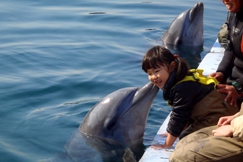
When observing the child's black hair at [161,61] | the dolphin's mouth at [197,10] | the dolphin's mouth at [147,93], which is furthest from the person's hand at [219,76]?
the dolphin's mouth at [197,10]

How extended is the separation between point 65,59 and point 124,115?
4426 millimetres

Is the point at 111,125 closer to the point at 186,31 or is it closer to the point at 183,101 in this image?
the point at 183,101

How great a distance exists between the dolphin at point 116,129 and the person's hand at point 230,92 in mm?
846

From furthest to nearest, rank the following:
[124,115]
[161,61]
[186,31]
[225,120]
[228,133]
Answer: [186,31] → [124,115] → [161,61] → [225,120] → [228,133]

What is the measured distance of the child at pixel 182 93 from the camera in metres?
5.61

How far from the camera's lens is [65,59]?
1069cm

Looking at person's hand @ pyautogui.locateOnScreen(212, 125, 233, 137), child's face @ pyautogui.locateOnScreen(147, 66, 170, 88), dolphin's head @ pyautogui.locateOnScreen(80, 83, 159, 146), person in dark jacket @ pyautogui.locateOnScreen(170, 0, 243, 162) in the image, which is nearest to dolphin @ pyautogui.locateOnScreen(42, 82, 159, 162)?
dolphin's head @ pyautogui.locateOnScreen(80, 83, 159, 146)

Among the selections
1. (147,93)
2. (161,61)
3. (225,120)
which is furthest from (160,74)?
(225,120)

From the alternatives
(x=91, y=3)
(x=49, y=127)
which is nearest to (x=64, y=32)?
(x=91, y=3)

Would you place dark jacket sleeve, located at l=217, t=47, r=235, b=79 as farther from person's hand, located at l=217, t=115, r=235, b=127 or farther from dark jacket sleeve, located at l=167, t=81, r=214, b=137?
person's hand, located at l=217, t=115, r=235, b=127

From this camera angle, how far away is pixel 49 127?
304 inches

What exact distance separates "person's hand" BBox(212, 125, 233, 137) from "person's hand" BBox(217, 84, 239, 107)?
744mm

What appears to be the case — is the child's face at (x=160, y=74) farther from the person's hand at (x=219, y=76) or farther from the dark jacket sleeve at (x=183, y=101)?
the person's hand at (x=219, y=76)

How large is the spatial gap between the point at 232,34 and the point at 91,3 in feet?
33.1
